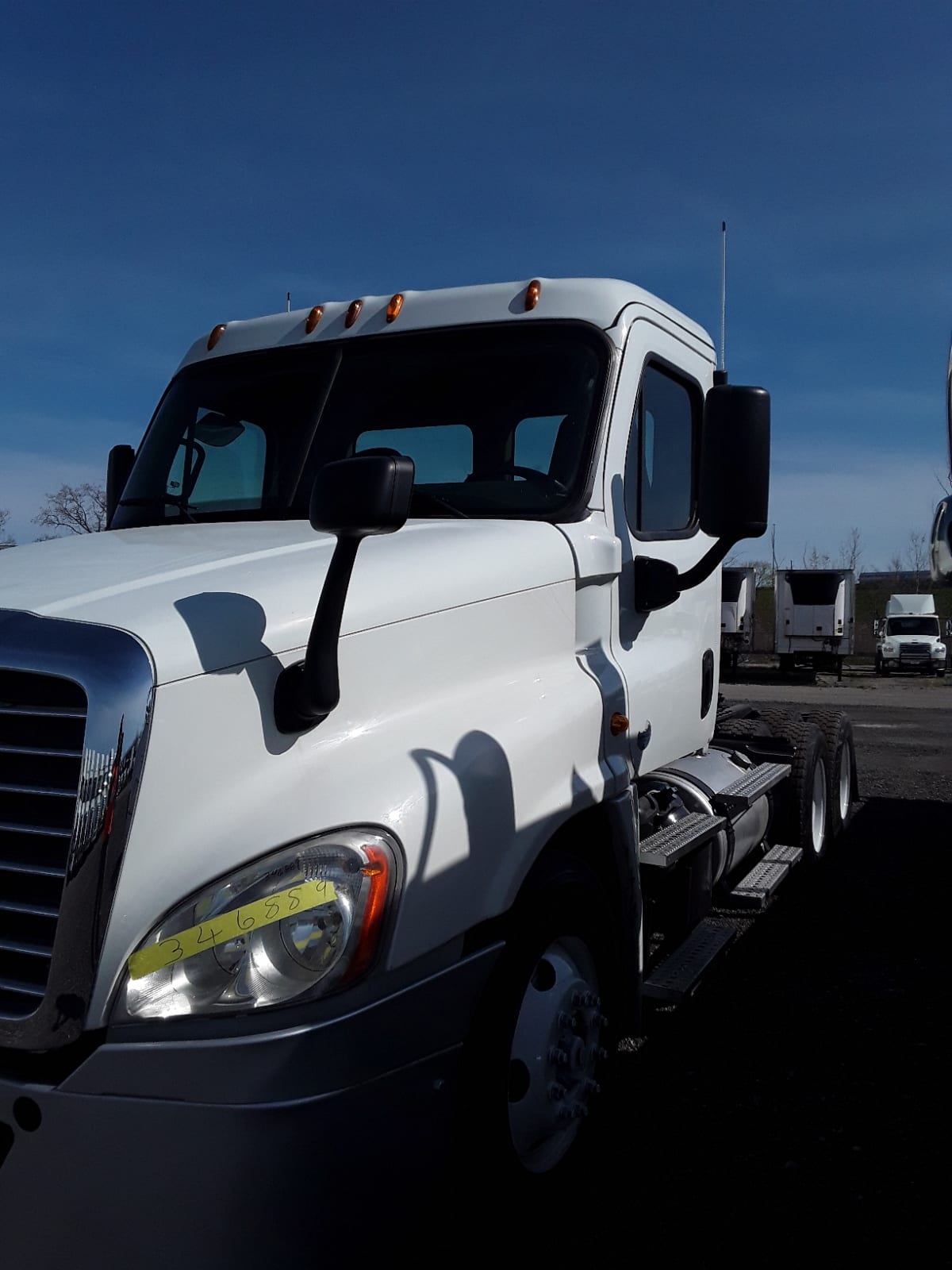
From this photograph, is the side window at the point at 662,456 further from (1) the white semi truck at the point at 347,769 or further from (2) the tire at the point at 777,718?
(2) the tire at the point at 777,718

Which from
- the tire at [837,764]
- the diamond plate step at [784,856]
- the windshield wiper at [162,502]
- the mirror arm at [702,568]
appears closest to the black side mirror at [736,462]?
the mirror arm at [702,568]

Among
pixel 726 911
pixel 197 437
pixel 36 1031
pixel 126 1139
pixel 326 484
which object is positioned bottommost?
pixel 726 911

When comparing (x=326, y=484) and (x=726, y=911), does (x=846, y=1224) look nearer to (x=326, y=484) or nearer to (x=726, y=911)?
(x=326, y=484)

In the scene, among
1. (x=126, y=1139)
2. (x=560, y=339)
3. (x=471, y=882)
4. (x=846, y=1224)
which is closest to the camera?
(x=126, y=1139)

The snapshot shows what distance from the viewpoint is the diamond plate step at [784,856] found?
232 inches

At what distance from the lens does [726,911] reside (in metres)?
5.98

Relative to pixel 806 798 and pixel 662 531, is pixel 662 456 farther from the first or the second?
pixel 806 798

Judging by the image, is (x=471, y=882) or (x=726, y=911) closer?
(x=471, y=882)

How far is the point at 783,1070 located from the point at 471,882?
220cm

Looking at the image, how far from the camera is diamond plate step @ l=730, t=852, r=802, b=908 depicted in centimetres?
522

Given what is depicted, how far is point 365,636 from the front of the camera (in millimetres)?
2512

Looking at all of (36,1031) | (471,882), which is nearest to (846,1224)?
(471,882)

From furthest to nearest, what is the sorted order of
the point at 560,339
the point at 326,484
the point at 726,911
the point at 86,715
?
the point at 726,911, the point at 560,339, the point at 326,484, the point at 86,715

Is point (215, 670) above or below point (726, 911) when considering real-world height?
above
